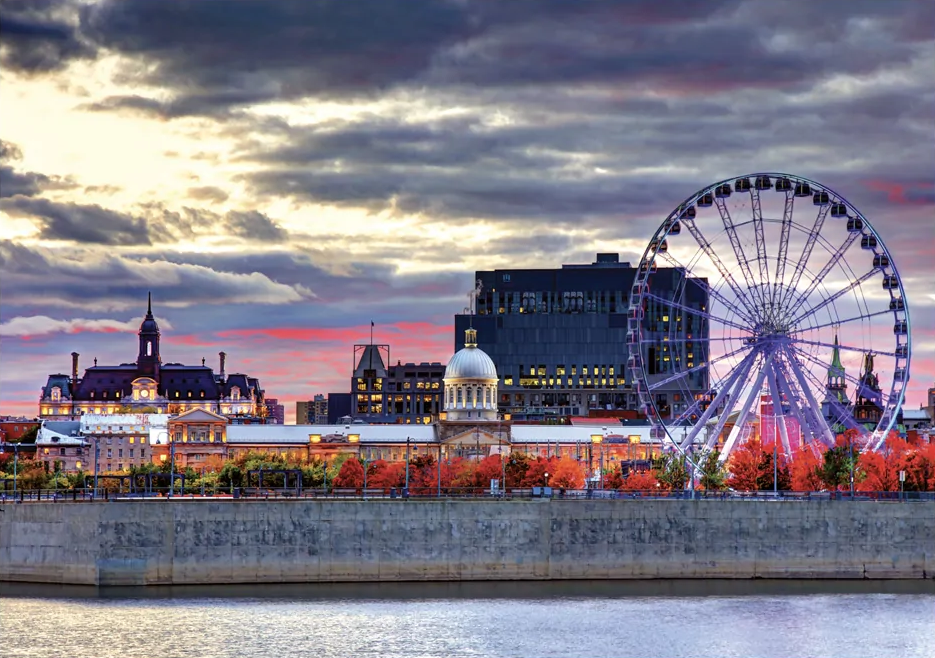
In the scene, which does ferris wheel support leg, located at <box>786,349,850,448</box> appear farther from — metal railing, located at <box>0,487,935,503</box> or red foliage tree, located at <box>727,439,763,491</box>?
metal railing, located at <box>0,487,935,503</box>

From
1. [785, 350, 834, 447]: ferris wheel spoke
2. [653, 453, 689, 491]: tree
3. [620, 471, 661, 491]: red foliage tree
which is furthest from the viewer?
[620, 471, 661, 491]: red foliage tree

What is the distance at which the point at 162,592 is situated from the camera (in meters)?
126

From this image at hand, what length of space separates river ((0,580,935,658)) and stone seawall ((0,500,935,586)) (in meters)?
1.62

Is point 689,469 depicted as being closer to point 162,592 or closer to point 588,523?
point 588,523

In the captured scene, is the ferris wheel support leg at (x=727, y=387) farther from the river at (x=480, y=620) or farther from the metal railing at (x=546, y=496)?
the river at (x=480, y=620)

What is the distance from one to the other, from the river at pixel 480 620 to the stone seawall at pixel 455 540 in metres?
1.62

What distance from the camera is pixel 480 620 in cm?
11531

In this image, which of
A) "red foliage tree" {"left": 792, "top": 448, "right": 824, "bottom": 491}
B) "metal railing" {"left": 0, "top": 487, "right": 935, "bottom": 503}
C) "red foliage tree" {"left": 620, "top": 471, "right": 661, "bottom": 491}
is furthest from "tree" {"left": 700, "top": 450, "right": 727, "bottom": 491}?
"metal railing" {"left": 0, "top": 487, "right": 935, "bottom": 503}

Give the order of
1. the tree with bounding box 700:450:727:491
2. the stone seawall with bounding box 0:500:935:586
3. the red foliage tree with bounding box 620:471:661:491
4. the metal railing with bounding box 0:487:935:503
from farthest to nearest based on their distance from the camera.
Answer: the red foliage tree with bounding box 620:471:661:491
the tree with bounding box 700:450:727:491
the metal railing with bounding box 0:487:935:503
the stone seawall with bounding box 0:500:935:586

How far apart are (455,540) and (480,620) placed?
16769 millimetres

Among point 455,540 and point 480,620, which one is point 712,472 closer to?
point 455,540

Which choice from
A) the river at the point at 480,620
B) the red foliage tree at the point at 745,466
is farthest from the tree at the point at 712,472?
the river at the point at 480,620

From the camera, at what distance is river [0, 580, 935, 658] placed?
106438 mm

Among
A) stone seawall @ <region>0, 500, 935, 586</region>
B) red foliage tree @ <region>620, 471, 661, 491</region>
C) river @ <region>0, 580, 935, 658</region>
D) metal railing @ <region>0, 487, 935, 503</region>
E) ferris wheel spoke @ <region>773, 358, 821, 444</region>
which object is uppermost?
ferris wheel spoke @ <region>773, 358, 821, 444</region>
